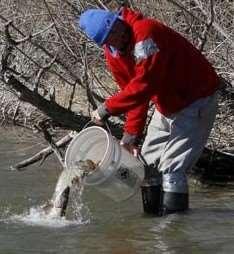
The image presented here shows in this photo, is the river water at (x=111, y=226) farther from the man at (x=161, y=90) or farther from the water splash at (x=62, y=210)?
the man at (x=161, y=90)

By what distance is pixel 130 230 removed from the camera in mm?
6965

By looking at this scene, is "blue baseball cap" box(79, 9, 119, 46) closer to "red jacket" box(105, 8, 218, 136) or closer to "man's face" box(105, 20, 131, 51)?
"man's face" box(105, 20, 131, 51)

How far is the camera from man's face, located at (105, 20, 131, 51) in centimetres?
648

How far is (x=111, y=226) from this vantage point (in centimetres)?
714

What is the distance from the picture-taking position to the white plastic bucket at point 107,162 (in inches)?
271

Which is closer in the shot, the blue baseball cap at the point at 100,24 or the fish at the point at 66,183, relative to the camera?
the blue baseball cap at the point at 100,24

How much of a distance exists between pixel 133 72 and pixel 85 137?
793 millimetres

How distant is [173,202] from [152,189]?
289mm

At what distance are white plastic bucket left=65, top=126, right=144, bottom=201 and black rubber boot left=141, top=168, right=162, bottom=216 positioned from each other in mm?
208

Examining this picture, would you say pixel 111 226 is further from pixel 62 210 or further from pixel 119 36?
pixel 119 36

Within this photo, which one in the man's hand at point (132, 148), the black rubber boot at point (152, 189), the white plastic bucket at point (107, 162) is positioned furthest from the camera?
the black rubber boot at point (152, 189)

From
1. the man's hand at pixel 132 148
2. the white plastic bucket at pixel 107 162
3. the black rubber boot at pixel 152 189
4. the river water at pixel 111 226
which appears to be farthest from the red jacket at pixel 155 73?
the river water at pixel 111 226

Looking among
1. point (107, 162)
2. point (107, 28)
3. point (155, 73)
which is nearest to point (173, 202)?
point (107, 162)

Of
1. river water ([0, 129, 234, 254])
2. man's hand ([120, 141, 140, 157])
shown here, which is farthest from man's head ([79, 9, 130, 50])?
river water ([0, 129, 234, 254])
